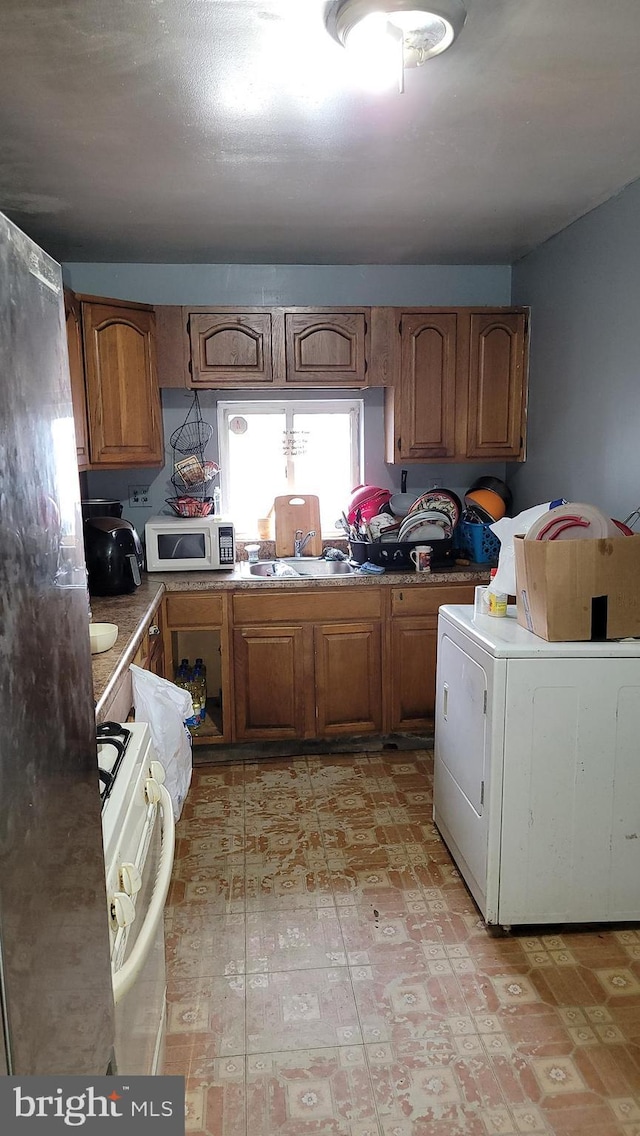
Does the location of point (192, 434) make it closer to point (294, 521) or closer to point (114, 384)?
point (114, 384)

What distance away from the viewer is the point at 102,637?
90.4 inches

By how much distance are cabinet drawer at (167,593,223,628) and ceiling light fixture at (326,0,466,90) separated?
2.27m

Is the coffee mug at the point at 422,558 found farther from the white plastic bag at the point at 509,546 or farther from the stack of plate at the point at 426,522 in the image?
the white plastic bag at the point at 509,546

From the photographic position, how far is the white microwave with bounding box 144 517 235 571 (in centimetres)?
353

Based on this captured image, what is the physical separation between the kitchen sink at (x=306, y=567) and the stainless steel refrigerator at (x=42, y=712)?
2.69 meters

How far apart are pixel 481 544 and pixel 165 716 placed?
1.94m

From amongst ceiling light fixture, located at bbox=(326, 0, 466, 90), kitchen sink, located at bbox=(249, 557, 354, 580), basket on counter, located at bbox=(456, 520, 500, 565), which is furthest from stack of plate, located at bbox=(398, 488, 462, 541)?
ceiling light fixture, located at bbox=(326, 0, 466, 90)

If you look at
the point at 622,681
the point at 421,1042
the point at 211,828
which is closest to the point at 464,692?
the point at 622,681

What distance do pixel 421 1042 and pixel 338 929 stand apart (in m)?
0.50

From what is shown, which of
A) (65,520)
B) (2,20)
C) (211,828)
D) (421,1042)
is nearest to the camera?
(65,520)

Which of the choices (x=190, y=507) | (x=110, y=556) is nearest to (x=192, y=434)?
(x=190, y=507)

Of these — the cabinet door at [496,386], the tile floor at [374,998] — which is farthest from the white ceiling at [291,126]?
the tile floor at [374,998]

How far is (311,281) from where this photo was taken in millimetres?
3803

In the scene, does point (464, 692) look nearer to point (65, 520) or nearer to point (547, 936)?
point (547, 936)
